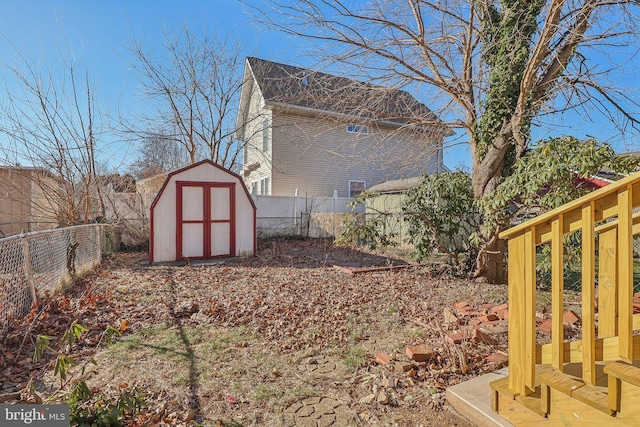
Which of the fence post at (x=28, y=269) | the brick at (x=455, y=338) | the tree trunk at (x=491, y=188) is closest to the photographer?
the brick at (x=455, y=338)

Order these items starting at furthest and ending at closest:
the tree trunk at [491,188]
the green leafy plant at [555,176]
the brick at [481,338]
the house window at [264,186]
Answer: the house window at [264,186] → the tree trunk at [491,188] → the green leafy plant at [555,176] → the brick at [481,338]

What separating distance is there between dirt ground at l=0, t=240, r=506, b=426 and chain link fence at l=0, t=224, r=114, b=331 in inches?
8.6

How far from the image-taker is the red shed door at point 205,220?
8.30m

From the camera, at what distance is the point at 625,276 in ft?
4.99

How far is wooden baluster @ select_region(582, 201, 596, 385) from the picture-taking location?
1.58 meters

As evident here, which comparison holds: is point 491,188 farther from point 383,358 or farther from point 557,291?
point 557,291

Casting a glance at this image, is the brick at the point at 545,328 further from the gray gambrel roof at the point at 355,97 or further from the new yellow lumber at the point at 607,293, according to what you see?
the gray gambrel roof at the point at 355,97

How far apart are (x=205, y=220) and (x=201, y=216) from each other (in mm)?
143

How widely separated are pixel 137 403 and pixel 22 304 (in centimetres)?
347

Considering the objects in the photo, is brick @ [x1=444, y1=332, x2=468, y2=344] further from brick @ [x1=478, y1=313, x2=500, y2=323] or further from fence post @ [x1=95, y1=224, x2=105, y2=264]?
fence post @ [x1=95, y1=224, x2=105, y2=264]

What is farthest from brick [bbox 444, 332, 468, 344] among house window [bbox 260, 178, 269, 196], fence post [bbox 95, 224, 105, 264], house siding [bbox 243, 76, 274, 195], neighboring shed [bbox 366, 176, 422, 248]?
house window [bbox 260, 178, 269, 196]

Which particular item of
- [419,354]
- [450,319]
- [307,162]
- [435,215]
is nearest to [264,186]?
[307,162]

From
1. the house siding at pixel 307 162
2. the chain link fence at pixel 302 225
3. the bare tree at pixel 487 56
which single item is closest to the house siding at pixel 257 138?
the house siding at pixel 307 162

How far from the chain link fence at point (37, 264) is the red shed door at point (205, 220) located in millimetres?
1976
